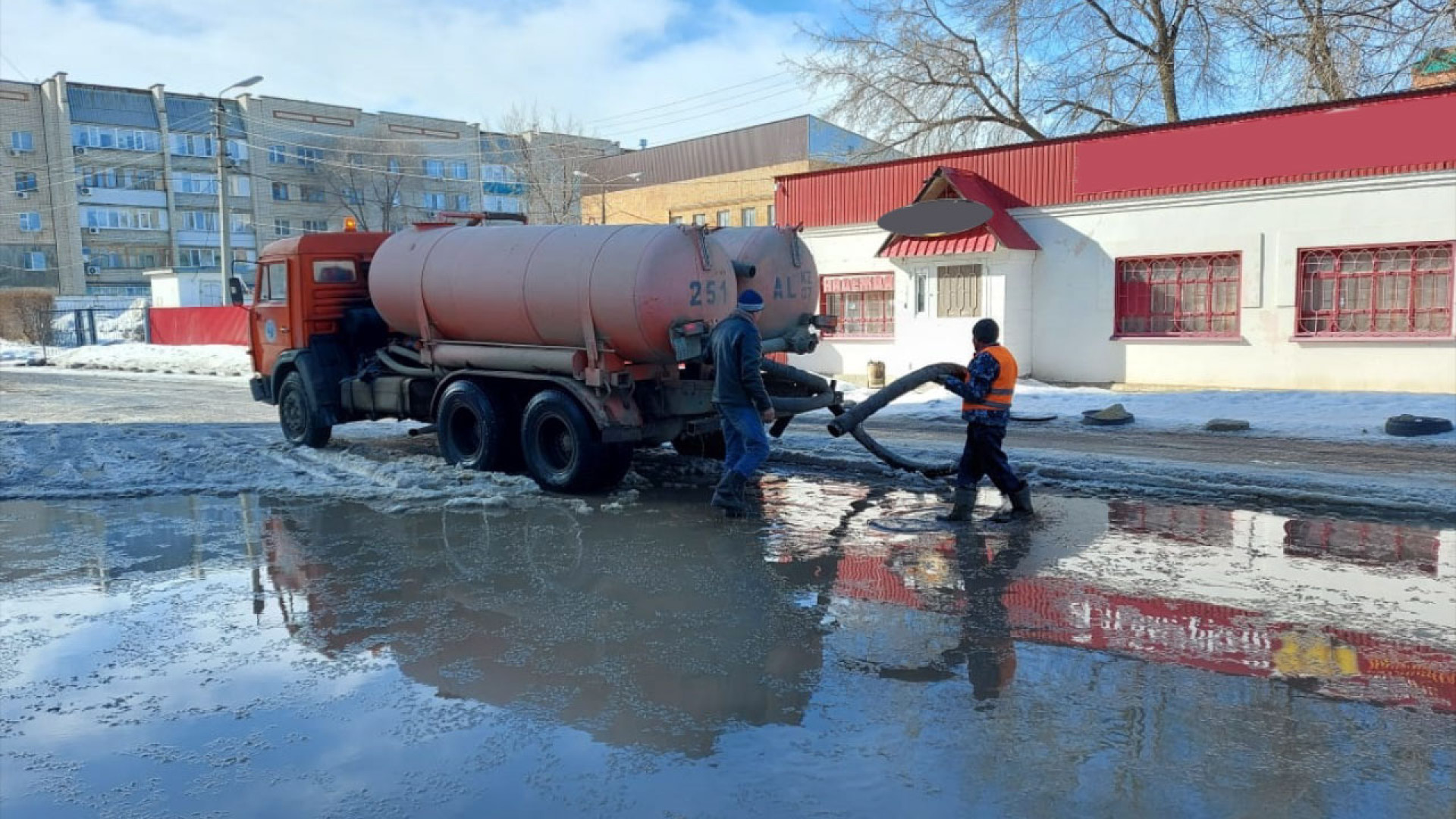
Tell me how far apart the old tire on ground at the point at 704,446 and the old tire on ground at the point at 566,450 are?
168 centimetres

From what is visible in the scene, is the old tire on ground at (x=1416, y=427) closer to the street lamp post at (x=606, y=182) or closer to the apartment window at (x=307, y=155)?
the street lamp post at (x=606, y=182)

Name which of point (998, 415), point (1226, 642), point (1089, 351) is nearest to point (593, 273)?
point (998, 415)

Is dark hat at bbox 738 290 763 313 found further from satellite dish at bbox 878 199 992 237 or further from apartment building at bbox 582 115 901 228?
apartment building at bbox 582 115 901 228

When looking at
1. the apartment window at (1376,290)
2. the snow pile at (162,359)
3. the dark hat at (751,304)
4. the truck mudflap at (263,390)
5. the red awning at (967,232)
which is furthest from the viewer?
the snow pile at (162,359)

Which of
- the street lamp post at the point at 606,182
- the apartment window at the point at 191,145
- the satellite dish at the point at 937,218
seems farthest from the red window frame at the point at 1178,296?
the apartment window at the point at 191,145

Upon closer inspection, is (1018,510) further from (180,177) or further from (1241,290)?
(180,177)

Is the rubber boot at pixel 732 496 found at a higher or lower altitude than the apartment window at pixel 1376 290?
lower

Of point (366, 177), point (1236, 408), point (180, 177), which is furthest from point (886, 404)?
point (180, 177)

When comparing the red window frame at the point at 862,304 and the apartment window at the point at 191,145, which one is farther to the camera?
the apartment window at the point at 191,145

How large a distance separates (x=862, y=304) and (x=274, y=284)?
13.3 m

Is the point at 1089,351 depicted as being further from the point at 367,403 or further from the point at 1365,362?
the point at 367,403

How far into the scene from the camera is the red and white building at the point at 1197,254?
52.7 feet

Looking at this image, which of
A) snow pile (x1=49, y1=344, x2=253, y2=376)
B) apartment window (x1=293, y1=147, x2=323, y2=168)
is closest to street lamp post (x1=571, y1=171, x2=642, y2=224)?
snow pile (x1=49, y1=344, x2=253, y2=376)

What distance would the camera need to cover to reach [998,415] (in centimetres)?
768
